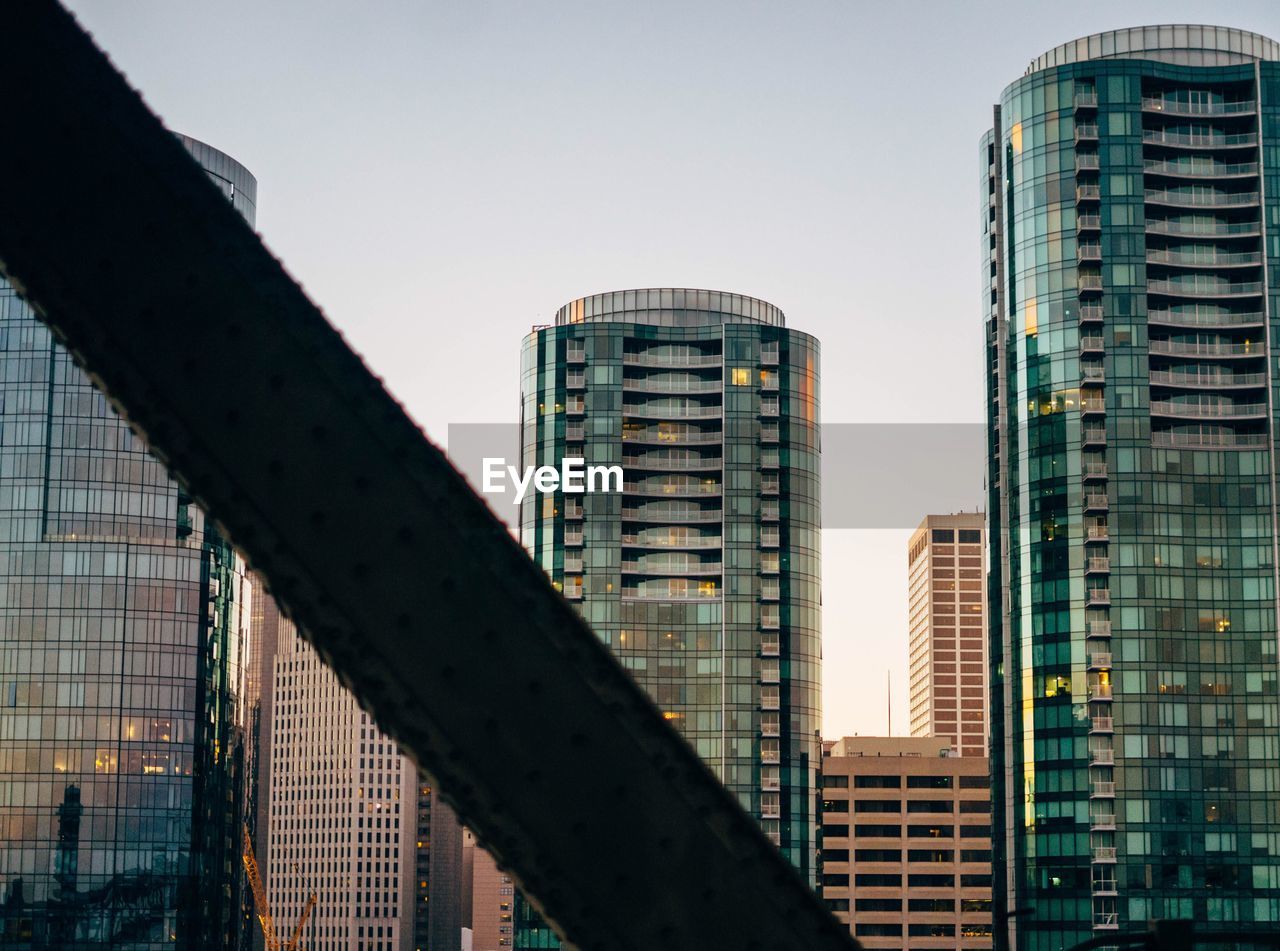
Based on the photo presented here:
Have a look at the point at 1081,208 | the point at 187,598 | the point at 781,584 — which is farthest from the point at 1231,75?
the point at 187,598

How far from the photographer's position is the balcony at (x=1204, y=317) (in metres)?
117

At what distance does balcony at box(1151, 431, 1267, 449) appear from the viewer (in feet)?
383

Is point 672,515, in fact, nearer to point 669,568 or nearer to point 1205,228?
point 669,568

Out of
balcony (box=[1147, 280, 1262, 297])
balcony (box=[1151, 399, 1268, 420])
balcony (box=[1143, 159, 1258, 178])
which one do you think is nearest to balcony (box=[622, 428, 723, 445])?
balcony (box=[1151, 399, 1268, 420])

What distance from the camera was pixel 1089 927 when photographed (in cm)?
10756

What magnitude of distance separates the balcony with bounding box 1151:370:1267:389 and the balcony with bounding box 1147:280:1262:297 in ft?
18.8

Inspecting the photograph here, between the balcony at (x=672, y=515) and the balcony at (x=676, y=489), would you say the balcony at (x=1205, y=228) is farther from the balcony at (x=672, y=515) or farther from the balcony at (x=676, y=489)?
the balcony at (x=672, y=515)

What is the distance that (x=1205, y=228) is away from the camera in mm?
119125

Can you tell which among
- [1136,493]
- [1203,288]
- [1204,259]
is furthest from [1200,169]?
[1136,493]

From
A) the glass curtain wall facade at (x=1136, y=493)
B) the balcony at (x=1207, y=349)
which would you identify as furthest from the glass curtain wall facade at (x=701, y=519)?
the balcony at (x=1207, y=349)

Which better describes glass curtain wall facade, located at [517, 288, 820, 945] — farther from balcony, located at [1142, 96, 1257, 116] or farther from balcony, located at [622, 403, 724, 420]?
balcony, located at [1142, 96, 1257, 116]

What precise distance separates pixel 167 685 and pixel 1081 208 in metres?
73.3

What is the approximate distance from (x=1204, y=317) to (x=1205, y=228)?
260 inches

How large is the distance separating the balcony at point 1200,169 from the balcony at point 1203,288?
26.3 ft
